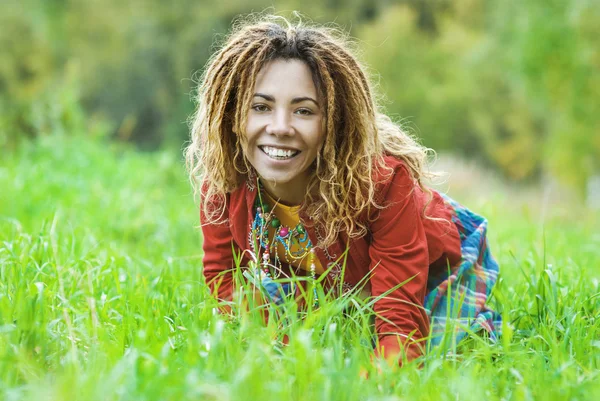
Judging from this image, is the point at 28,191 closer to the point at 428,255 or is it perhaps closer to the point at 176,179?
the point at 176,179

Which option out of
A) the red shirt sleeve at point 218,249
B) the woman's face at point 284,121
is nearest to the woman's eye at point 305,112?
the woman's face at point 284,121

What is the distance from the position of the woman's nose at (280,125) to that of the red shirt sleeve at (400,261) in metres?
0.38

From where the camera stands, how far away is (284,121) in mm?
2301

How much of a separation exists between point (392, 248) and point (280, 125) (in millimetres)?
540

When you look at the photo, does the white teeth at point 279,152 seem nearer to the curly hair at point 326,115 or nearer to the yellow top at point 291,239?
the curly hair at point 326,115

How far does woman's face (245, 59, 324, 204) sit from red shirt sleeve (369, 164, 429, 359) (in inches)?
12.2

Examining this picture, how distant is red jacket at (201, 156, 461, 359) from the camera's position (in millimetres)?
2223

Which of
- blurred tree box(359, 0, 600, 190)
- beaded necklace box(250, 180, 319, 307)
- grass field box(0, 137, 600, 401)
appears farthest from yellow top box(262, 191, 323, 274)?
blurred tree box(359, 0, 600, 190)

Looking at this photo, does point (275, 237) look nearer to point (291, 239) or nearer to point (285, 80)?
point (291, 239)

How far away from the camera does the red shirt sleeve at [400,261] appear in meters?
2.21

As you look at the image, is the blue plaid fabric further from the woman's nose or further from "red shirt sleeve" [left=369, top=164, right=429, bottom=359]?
the woman's nose

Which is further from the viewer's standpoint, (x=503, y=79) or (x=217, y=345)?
(x=503, y=79)

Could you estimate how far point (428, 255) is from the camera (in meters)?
2.48

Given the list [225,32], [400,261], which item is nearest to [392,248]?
[400,261]
